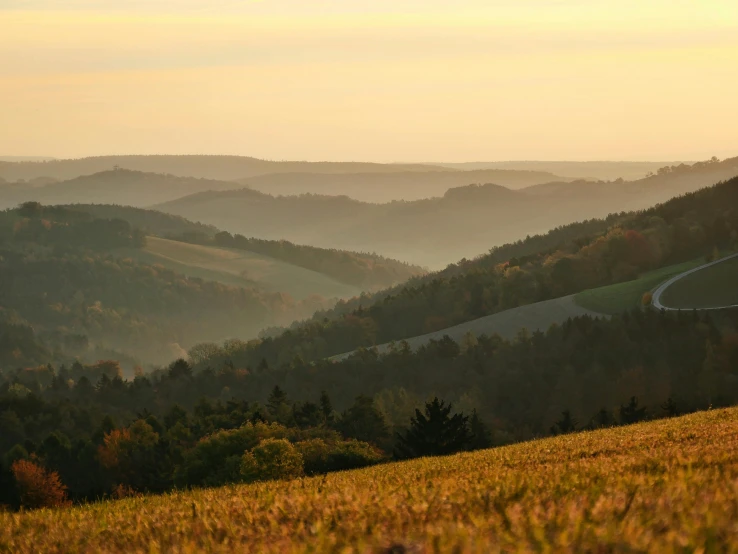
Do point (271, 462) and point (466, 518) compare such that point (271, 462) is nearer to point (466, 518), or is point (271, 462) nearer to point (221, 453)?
point (221, 453)

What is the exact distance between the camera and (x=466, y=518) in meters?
13.8

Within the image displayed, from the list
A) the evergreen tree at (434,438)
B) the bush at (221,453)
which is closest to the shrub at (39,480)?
the bush at (221,453)

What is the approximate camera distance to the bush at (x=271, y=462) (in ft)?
216

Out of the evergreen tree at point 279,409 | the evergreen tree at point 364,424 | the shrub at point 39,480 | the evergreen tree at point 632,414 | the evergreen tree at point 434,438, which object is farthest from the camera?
the evergreen tree at point 279,409

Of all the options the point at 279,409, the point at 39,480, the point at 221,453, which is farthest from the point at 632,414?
the point at 39,480

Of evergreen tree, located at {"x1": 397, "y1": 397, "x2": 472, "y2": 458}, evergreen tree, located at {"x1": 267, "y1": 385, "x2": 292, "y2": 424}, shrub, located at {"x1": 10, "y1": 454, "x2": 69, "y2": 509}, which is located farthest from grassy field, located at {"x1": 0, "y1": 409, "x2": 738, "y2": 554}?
evergreen tree, located at {"x1": 267, "y1": 385, "x2": 292, "y2": 424}

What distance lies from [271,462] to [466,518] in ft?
181

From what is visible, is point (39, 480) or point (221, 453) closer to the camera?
point (221, 453)

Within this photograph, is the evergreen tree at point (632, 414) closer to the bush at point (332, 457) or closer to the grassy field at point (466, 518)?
the bush at point (332, 457)

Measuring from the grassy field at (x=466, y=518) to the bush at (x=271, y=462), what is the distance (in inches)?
1683

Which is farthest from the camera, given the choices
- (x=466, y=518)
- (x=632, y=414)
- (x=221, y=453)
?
(x=632, y=414)

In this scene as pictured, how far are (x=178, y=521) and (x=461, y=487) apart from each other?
5.11 meters

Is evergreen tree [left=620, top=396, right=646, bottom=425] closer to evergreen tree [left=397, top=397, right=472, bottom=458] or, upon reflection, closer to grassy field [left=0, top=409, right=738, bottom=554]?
evergreen tree [left=397, top=397, right=472, bottom=458]

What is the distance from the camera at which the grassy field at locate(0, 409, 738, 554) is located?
11383 mm
